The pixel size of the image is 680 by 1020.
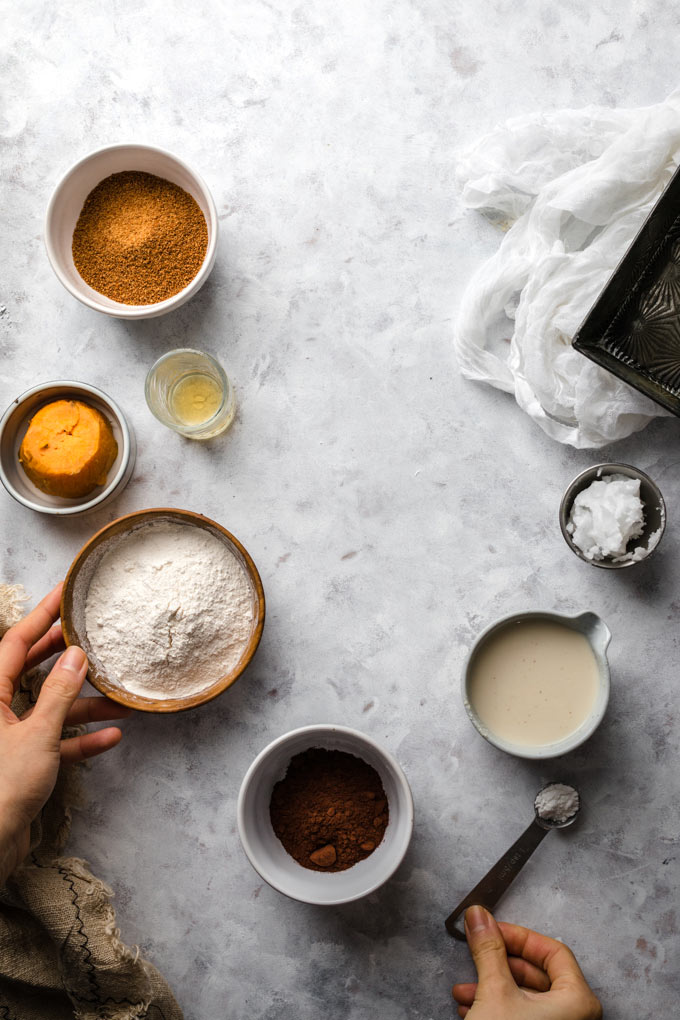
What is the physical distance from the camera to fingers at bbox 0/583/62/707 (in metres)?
1.38

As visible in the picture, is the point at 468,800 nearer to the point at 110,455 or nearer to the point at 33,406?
the point at 110,455

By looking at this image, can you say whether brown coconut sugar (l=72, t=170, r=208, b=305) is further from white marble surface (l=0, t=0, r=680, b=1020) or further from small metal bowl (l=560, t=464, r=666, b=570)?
small metal bowl (l=560, t=464, r=666, b=570)

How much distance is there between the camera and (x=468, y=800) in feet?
4.97

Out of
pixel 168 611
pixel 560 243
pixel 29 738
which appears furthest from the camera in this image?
pixel 560 243

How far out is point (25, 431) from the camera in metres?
1.52

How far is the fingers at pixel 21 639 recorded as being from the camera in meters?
1.38

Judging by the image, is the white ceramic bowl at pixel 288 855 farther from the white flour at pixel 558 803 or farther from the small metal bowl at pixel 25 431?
the small metal bowl at pixel 25 431

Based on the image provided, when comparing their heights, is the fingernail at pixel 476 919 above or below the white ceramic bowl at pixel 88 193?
below

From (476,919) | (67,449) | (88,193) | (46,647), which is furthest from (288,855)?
(88,193)

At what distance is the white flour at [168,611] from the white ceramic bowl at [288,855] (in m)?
0.20

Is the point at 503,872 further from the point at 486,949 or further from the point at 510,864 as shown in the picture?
the point at 486,949

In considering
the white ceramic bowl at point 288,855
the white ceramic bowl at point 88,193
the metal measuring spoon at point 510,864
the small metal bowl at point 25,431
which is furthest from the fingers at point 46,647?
the metal measuring spoon at point 510,864

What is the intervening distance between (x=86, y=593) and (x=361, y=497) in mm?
571

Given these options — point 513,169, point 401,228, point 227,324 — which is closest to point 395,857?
point 227,324
